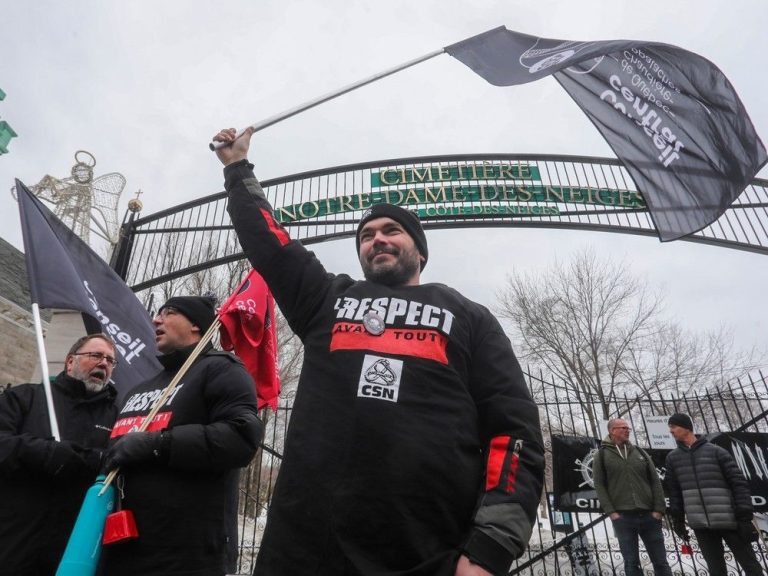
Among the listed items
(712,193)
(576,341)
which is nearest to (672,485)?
(712,193)

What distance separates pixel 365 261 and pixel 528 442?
1.00 meters

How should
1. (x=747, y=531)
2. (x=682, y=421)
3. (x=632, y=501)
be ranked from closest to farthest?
(x=747, y=531)
(x=632, y=501)
(x=682, y=421)

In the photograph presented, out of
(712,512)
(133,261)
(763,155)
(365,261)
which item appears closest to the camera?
(365,261)

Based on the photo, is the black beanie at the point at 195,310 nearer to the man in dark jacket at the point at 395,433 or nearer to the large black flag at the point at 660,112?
the man in dark jacket at the point at 395,433

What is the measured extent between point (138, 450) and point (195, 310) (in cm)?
111

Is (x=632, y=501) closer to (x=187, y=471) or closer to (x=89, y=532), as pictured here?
(x=187, y=471)

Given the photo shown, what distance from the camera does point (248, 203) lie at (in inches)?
83.5

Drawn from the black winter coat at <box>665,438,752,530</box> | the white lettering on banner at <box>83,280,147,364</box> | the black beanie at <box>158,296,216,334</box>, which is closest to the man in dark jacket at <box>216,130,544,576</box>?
the black beanie at <box>158,296,216,334</box>

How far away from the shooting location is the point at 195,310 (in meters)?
3.03

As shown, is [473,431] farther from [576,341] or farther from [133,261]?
[576,341]

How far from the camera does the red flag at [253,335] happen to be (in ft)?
14.4

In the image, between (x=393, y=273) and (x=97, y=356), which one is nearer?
(x=393, y=273)

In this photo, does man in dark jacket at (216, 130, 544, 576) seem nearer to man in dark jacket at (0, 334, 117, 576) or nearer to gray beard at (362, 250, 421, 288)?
gray beard at (362, 250, 421, 288)

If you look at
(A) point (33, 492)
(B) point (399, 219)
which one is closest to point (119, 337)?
(A) point (33, 492)
